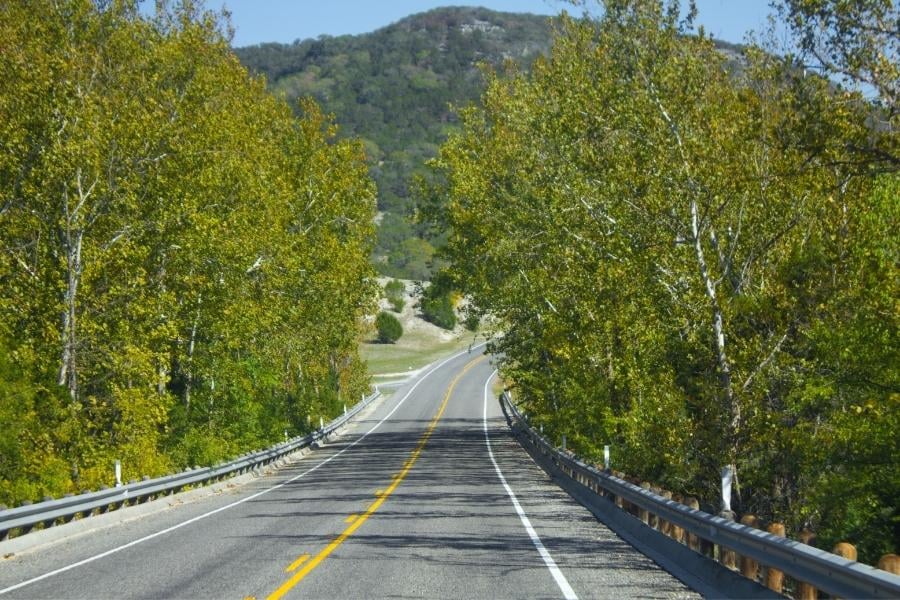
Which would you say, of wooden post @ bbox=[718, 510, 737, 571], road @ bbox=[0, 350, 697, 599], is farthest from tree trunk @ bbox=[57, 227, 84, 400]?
wooden post @ bbox=[718, 510, 737, 571]

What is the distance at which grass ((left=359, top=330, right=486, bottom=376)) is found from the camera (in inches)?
4766

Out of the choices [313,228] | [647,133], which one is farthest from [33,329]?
[313,228]

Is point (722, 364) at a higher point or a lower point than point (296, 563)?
higher

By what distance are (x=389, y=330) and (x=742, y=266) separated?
117m

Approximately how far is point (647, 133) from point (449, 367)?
97.2 m

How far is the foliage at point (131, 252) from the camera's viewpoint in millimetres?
27688

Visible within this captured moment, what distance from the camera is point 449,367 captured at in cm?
11750

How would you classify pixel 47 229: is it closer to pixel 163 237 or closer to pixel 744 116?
pixel 163 237

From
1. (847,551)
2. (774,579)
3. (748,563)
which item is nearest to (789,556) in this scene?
(847,551)

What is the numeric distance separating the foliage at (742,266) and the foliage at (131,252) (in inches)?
485

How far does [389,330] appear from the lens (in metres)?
136

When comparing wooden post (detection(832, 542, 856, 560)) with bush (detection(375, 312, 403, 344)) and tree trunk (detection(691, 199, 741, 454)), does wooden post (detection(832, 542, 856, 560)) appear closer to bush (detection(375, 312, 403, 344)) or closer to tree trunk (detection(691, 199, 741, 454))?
tree trunk (detection(691, 199, 741, 454))

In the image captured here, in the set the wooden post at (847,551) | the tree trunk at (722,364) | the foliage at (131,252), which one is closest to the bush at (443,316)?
the foliage at (131,252)

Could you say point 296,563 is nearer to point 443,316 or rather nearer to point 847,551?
point 847,551
